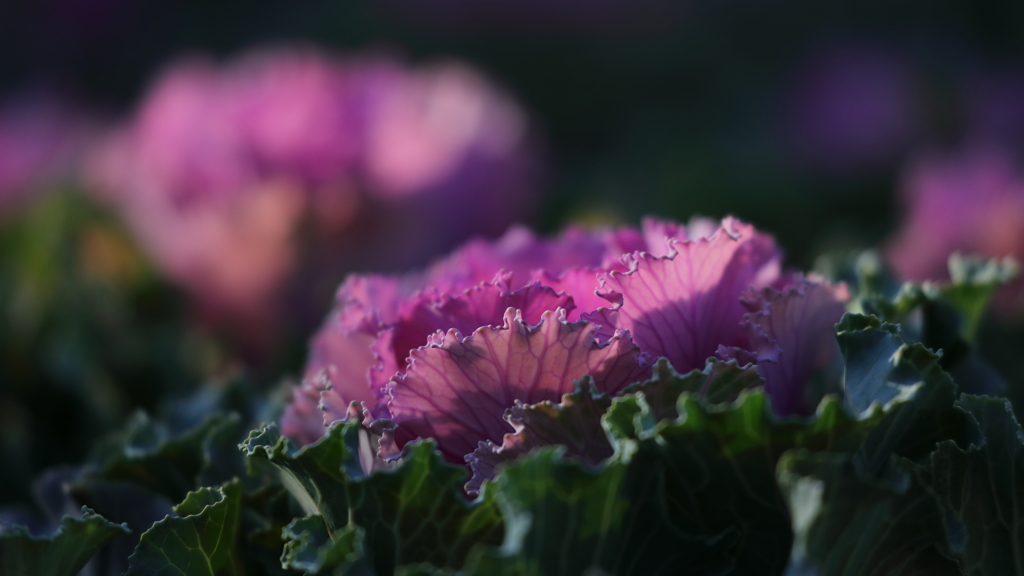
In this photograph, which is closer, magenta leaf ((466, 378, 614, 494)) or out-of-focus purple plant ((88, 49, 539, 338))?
magenta leaf ((466, 378, 614, 494))

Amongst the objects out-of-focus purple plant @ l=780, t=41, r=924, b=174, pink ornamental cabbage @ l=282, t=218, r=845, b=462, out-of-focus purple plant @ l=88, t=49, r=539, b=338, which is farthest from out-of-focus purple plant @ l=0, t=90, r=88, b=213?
out-of-focus purple plant @ l=780, t=41, r=924, b=174

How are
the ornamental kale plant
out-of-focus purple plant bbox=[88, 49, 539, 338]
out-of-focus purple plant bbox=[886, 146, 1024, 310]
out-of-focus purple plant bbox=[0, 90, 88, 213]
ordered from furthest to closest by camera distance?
out-of-focus purple plant bbox=[0, 90, 88, 213]
out-of-focus purple plant bbox=[88, 49, 539, 338]
out-of-focus purple plant bbox=[886, 146, 1024, 310]
the ornamental kale plant

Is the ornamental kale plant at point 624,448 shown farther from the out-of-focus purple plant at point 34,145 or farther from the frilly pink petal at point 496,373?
the out-of-focus purple plant at point 34,145

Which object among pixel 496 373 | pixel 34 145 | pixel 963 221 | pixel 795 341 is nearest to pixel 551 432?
pixel 496 373

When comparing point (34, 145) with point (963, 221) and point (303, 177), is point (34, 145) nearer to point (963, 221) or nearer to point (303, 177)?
point (303, 177)

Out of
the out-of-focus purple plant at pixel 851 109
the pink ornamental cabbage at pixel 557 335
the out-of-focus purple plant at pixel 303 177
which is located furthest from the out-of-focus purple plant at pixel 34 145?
the out-of-focus purple plant at pixel 851 109

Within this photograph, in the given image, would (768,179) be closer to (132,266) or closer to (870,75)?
(870,75)

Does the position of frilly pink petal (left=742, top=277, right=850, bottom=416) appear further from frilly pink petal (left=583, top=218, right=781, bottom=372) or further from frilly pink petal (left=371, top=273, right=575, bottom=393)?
frilly pink petal (left=371, top=273, right=575, bottom=393)
